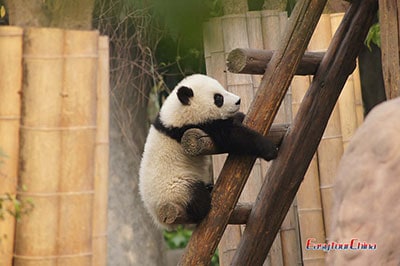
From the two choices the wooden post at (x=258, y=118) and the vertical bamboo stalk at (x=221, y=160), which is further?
the vertical bamboo stalk at (x=221, y=160)

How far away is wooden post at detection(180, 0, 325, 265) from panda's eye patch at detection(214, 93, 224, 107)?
0.99 feet

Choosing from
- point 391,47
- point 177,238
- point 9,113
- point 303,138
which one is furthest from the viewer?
point 177,238

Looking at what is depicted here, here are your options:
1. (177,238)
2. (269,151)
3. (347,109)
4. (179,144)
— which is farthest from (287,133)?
(177,238)

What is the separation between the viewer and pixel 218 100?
429cm

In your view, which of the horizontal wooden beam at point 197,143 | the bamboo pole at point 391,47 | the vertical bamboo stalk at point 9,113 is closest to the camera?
the bamboo pole at point 391,47

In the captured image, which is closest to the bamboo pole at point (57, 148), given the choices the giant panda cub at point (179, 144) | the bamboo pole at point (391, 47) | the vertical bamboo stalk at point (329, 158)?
the giant panda cub at point (179, 144)

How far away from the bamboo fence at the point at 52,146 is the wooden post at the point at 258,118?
0.97 metres

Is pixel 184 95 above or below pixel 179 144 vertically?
above

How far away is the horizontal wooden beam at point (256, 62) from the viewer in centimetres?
387

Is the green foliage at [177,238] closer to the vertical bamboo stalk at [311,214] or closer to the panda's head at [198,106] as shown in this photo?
the vertical bamboo stalk at [311,214]

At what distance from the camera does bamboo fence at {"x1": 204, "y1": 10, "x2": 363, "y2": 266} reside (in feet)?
15.5

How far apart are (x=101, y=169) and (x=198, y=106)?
0.83 metres

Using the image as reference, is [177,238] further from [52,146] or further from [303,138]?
[303,138]

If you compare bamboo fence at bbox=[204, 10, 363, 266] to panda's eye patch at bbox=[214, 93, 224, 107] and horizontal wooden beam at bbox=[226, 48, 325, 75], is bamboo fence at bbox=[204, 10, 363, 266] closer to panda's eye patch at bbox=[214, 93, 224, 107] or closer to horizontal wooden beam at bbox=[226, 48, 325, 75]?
panda's eye patch at bbox=[214, 93, 224, 107]
